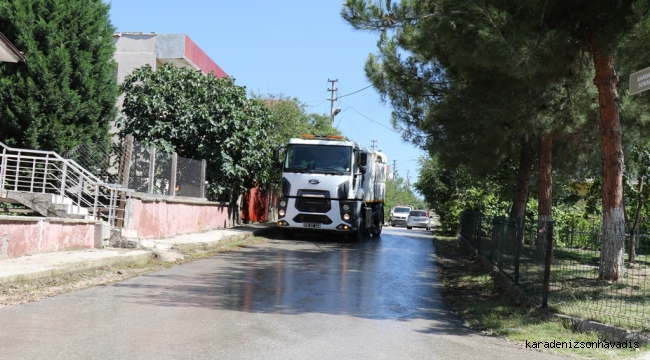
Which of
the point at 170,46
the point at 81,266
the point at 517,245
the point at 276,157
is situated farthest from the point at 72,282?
the point at 170,46

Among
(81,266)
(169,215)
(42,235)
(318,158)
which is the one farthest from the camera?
(318,158)

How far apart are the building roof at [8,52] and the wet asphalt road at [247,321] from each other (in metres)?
7.46

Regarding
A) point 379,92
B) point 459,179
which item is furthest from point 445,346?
point 459,179

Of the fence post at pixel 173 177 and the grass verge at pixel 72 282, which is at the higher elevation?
the fence post at pixel 173 177

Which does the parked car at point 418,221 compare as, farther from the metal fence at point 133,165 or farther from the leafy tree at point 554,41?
the leafy tree at point 554,41

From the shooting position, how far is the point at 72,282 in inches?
412

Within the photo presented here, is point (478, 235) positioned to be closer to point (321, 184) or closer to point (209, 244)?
point (321, 184)

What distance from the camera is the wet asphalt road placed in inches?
250

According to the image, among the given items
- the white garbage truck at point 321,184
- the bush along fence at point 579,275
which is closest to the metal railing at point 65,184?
the white garbage truck at point 321,184

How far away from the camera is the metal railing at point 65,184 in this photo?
50.4 ft

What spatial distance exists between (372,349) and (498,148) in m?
12.6

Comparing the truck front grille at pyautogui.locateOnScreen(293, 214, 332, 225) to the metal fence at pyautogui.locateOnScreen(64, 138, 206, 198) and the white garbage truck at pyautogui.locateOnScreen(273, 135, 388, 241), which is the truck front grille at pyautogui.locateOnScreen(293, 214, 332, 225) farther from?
the metal fence at pyautogui.locateOnScreen(64, 138, 206, 198)

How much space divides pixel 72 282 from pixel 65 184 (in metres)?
6.11

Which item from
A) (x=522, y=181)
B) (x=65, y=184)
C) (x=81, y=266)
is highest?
(x=522, y=181)
